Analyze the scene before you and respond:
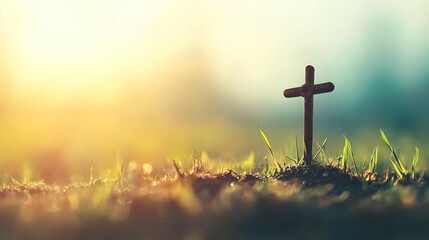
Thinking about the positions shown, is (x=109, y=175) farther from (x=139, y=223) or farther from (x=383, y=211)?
(x=383, y=211)

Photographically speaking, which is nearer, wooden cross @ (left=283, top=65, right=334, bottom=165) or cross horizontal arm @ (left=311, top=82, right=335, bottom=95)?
cross horizontal arm @ (left=311, top=82, right=335, bottom=95)

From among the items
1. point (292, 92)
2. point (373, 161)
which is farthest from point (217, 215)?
point (292, 92)

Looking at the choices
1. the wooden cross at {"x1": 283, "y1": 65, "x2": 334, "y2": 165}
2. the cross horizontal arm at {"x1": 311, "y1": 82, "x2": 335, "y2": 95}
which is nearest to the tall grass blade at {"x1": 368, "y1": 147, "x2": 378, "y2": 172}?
the wooden cross at {"x1": 283, "y1": 65, "x2": 334, "y2": 165}

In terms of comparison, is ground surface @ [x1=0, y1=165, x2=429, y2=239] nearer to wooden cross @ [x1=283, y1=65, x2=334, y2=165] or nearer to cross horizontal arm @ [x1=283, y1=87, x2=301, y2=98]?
wooden cross @ [x1=283, y1=65, x2=334, y2=165]

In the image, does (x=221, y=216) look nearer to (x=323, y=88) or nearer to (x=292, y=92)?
(x=323, y=88)

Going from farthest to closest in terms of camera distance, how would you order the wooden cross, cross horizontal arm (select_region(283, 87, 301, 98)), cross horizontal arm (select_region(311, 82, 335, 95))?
cross horizontal arm (select_region(283, 87, 301, 98))
the wooden cross
cross horizontal arm (select_region(311, 82, 335, 95))

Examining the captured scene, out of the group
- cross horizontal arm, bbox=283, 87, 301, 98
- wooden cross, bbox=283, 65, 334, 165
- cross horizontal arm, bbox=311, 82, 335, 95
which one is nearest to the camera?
cross horizontal arm, bbox=311, 82, 335, 95

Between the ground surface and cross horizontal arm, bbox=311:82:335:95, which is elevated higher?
cross horizontal arm, bbox=311:82:335:95

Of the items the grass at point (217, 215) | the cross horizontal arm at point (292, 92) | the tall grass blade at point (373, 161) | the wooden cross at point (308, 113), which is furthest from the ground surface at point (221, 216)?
the cross horizontal arm at point (292, 92)
